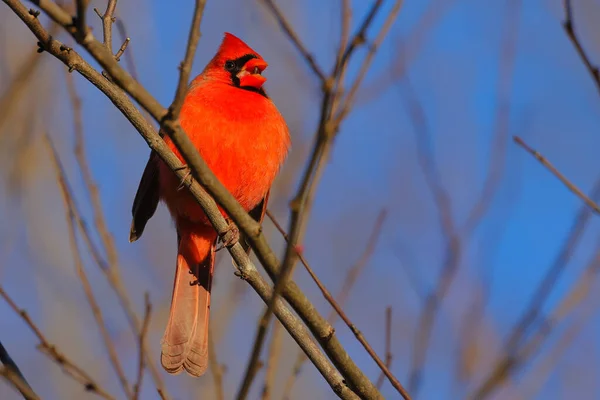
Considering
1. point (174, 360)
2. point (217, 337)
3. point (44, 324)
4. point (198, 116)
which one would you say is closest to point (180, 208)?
point (198, 116)

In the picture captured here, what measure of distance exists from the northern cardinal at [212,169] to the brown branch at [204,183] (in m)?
0.80

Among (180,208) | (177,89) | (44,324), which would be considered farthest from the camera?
(44,324)

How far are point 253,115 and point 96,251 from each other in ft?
3.64

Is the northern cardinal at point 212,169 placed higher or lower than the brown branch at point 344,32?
lower

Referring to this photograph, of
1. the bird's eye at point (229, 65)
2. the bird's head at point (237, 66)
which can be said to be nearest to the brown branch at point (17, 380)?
the bird's head at point (237, 66)

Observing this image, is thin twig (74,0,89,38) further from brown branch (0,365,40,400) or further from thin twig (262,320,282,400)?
thin twig (262,320,282,400)

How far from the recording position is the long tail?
12.1ft

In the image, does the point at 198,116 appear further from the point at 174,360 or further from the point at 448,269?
the point at 448,269

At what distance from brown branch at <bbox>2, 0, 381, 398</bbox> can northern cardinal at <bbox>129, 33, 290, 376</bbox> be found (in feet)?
2.64

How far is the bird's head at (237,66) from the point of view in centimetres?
428

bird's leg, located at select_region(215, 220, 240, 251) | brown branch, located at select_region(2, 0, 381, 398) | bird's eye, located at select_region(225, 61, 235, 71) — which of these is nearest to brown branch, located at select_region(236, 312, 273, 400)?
brown branch, located at select_region(2, 0, 381, 398)

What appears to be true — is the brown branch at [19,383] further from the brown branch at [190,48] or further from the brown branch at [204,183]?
the brown branch at [190,48]

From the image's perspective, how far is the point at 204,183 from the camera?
221 cm

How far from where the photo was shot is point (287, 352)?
242 inches
